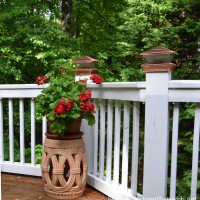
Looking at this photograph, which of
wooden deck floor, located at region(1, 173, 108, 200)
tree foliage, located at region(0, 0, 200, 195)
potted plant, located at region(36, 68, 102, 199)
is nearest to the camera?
potted plant, located at region(36, 68, 102, 199)

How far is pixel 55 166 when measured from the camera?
8.00 ft

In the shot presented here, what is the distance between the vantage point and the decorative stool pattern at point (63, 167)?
2.44 metres

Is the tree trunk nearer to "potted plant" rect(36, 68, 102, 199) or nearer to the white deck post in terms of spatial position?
"potted plant" rect(36, 68, 102, 199)

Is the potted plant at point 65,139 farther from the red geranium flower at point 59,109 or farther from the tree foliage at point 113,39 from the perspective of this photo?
the tree foliage at point 113,39

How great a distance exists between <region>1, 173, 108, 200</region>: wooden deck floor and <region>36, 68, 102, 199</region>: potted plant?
0.13m

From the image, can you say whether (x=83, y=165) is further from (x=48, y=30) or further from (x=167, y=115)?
(x=48, y=30)

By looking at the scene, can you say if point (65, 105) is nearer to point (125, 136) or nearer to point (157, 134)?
point (125, 136)

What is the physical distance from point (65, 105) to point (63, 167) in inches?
22.5

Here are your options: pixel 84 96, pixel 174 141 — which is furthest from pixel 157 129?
pixel 84 96

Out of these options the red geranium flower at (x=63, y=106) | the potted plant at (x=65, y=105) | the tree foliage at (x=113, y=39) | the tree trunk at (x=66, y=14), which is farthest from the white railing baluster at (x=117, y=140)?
the tree trunk at (x=66, y=14)

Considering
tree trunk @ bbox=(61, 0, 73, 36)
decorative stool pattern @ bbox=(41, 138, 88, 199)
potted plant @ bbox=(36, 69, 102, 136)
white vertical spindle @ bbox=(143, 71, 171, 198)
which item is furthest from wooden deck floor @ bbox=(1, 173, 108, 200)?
tree trunk @ bbox=(61, 0, 73, 36)

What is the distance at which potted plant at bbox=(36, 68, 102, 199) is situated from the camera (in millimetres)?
2369

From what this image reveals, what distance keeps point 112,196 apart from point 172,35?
12.5ft

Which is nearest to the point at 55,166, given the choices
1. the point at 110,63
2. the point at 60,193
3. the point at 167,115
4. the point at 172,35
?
the point at 60,193
